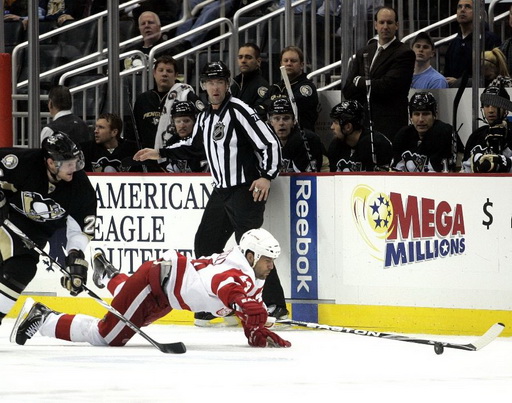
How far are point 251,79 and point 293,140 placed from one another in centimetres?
72

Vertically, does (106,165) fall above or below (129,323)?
above

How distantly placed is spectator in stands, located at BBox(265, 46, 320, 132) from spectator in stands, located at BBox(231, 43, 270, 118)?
86 millimetres

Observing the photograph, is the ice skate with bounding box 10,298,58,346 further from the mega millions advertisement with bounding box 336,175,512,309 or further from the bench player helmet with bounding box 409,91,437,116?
the bench player helmet with bounding box 409,91,437,116

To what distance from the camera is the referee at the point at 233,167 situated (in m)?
8.61

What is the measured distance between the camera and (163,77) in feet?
32.0

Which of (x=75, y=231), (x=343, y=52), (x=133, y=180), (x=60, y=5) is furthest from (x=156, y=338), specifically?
(x=60, y=5)

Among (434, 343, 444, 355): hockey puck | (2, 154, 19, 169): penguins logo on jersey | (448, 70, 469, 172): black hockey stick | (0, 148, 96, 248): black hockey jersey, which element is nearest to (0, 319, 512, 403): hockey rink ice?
(434, 343, 444, 355): hockey puck

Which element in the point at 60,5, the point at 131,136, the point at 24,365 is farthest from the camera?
the point at 60,5

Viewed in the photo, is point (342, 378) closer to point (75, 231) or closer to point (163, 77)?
point (75, 231)

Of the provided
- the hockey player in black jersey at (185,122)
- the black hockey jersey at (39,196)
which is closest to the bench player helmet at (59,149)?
the black hockey jersey at (39,196)

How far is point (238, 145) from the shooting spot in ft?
28.7

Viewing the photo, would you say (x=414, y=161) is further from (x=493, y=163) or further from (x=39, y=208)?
(x=39, y=208)

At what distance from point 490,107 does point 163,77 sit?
8.25 feet

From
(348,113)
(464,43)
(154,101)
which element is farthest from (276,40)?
(348,113)
